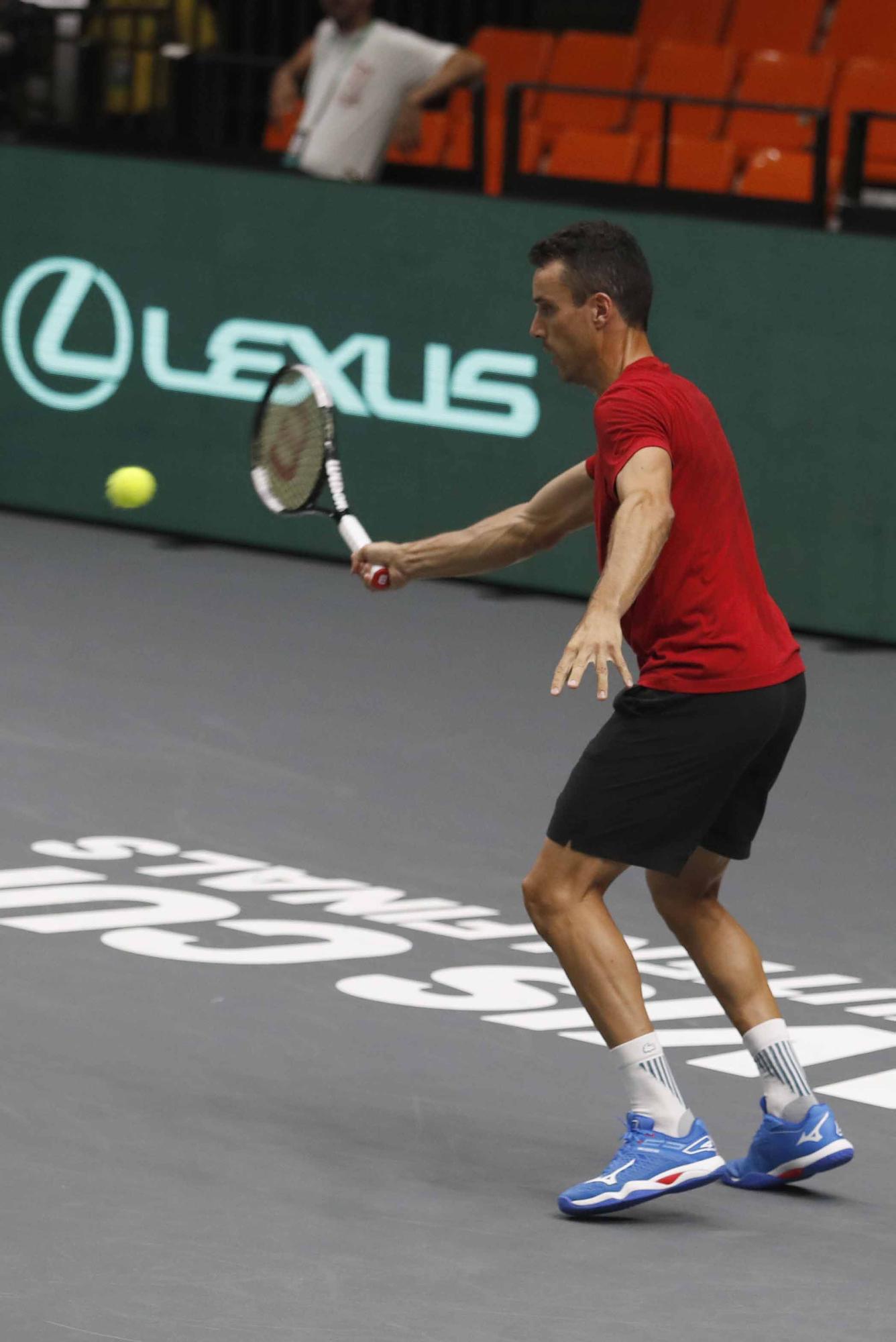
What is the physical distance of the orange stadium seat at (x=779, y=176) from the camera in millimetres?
13297

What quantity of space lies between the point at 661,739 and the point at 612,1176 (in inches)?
33.3

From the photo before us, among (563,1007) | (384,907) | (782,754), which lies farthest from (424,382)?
(782,754)

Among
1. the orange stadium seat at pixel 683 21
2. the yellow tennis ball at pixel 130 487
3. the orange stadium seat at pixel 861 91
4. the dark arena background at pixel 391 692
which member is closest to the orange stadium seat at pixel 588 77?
the dark arena background at pixel 391 692

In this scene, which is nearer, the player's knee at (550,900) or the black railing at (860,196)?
the player's knee at (550,900)

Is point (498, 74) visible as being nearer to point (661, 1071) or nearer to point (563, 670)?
point (661, 1071)

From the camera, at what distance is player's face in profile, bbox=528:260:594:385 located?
531 centimetres

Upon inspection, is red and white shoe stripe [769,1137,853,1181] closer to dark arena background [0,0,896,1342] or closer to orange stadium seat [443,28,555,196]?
dark arena background [0,0,896,1342]

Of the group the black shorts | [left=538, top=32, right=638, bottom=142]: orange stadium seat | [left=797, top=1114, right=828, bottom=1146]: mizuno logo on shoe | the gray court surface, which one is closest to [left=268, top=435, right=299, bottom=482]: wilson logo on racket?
the gray court surface

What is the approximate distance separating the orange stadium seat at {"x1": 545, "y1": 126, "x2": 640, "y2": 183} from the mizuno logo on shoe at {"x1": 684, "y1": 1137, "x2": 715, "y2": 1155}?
9697 millimetres

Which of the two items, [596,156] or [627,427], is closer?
[627,427]

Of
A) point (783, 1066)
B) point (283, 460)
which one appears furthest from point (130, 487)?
point (783, 1066)

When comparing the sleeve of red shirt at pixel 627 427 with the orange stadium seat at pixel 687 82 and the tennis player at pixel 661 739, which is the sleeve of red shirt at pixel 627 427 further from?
the orange stadium seat at pixel 687 82

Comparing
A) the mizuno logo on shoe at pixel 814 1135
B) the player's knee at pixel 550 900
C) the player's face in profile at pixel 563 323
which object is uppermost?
the player's face in profile at pixel 563 323

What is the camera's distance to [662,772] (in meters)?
5.27
